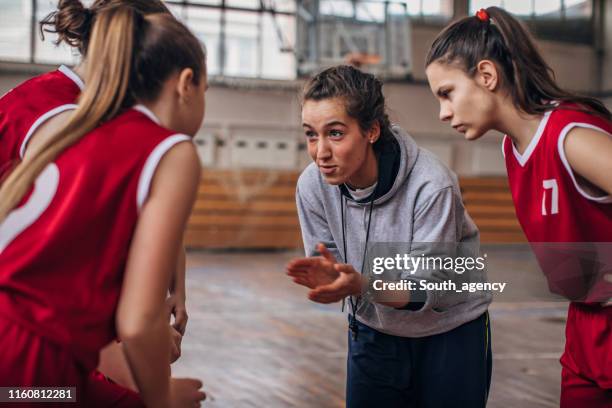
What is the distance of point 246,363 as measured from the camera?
476cm

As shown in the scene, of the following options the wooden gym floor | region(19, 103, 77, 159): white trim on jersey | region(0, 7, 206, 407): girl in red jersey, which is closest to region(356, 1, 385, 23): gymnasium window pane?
the wooden gym floor

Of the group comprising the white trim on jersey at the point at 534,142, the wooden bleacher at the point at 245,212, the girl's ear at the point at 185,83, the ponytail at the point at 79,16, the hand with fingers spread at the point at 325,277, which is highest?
the ponytail at the point at 79,16

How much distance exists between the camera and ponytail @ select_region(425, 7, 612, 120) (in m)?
1.97

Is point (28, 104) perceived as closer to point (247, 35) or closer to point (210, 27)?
point (210, 27)

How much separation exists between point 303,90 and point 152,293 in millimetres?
1119

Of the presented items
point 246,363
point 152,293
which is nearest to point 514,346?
point 246,363

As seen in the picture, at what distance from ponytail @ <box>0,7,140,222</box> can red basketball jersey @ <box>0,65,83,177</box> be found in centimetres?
63

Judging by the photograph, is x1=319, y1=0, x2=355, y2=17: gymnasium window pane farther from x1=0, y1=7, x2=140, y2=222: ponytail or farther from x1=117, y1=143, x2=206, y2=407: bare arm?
x1=117, y1=143, x2=206, y2=407: bare arm

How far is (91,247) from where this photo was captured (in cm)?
132

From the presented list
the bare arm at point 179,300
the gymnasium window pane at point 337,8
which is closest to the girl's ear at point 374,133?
the bare arm at point 179,300

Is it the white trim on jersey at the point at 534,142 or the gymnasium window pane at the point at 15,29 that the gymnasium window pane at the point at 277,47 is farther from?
the white trim on jersey at the point at 534,142

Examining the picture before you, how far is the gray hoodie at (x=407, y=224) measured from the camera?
2.08 metres

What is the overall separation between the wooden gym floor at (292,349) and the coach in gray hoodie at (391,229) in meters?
0.55

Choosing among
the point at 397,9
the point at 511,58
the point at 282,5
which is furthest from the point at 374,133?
the point at 282,5
